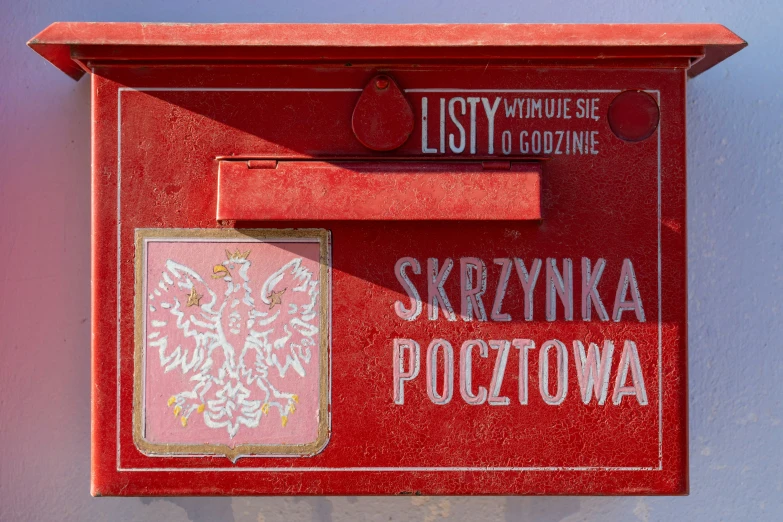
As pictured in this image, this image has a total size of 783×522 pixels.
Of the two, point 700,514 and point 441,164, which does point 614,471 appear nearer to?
point 700,514

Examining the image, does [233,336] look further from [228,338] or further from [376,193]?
[376,193]

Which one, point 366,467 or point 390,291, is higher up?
point 390,291

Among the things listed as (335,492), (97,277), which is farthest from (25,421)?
(335,492)

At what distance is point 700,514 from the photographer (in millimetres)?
892

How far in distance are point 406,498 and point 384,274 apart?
0.34 meters

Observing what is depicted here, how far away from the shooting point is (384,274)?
0.73 m

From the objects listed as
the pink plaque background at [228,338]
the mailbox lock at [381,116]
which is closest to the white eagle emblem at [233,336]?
the pink plaque background at [228,338]

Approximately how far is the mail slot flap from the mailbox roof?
118 mm

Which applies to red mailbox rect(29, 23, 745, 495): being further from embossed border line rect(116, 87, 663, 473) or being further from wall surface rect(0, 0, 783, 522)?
wall surface rect(0, 0, 783, 522)

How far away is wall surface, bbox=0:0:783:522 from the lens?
0.87 m

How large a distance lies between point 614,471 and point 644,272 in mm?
217

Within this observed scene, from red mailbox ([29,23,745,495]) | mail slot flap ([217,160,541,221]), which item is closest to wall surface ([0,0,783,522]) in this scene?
red mailbox ([29,23,745,495])

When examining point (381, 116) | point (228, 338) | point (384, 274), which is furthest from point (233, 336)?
point (381, 116)

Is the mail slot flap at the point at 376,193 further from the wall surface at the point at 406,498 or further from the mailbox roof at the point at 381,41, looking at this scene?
the wall surface at the point at 406,498
